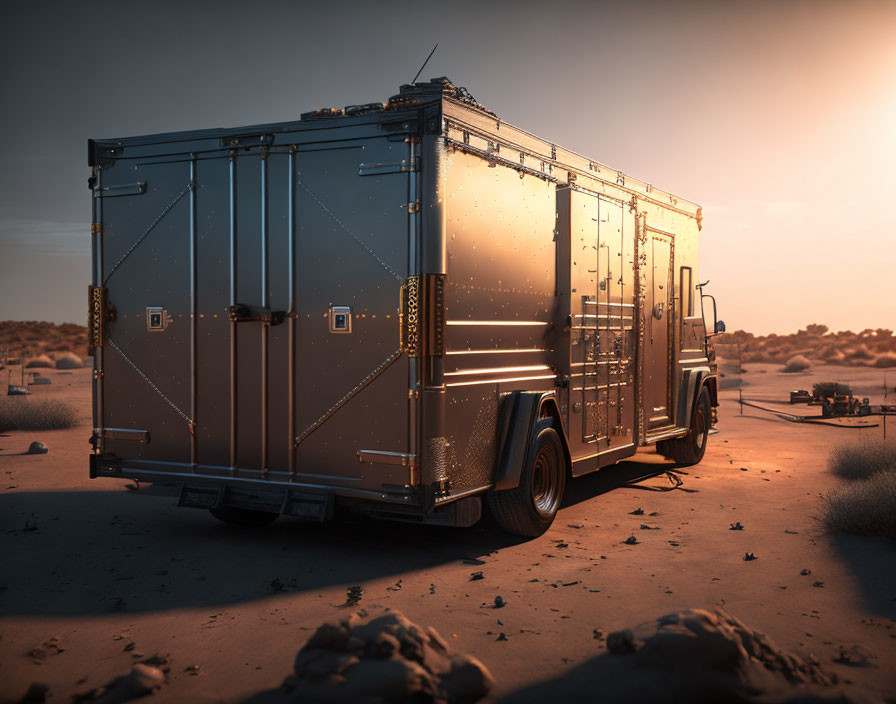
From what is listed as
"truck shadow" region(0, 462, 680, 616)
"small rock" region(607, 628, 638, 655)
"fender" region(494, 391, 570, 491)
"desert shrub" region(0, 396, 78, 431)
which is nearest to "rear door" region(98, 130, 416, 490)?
"truck shadow" region(0, 462, 680, 616)

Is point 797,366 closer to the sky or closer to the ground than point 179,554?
closer to the sky

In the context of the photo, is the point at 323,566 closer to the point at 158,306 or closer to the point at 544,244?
the point at 158,306

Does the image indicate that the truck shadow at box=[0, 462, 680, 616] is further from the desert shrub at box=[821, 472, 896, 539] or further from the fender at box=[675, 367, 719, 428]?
the fender at box=[675, 367, 719, 428]

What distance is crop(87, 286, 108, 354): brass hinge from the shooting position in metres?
7.77

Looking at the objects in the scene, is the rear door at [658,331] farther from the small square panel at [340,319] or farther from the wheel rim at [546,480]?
the small square panel at [340,319]

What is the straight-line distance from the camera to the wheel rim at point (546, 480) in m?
8.03

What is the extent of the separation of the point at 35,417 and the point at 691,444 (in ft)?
40.2

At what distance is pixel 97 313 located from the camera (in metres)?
7.79

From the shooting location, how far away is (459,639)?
Result: 5.07 meters

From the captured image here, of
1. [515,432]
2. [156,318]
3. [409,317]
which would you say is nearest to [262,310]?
[156,318]

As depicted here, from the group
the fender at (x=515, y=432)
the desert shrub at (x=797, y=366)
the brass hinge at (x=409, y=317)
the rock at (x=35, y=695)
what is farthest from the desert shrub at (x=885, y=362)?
the rock at (x=35, y=695)

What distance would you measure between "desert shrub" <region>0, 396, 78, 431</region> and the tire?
11.4m

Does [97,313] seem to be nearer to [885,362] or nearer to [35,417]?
[35,417]

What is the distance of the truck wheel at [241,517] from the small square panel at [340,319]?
95.3 inches
